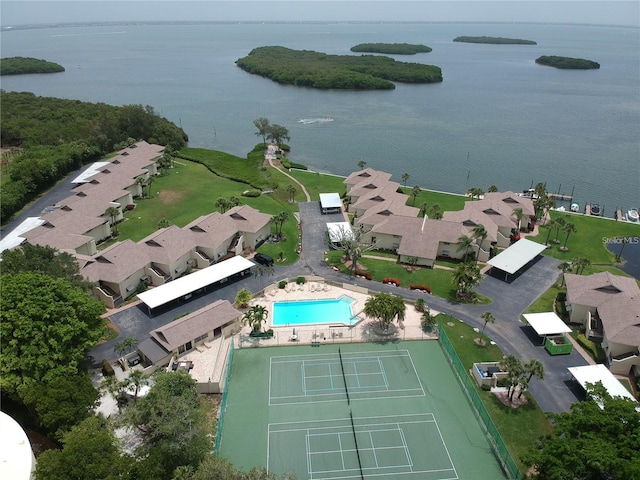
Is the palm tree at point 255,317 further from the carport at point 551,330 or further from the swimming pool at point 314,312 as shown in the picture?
the carport at point 551,330

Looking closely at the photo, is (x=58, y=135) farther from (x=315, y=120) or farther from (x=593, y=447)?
(x=593, y=447)

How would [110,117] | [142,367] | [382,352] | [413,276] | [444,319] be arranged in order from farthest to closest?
[110,117] < [413,276] < [444,319] < [382,352] < [142,367]


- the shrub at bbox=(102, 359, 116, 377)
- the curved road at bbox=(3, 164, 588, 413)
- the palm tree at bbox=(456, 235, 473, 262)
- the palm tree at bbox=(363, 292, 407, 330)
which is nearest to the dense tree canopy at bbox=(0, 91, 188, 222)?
the curved road at bbox=(3, 164, 588, 413)

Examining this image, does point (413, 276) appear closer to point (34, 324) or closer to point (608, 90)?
point (34, 324)

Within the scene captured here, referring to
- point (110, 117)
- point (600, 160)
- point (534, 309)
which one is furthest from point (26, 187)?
point (600, 160)

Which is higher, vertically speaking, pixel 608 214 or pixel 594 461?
pixel 594 461

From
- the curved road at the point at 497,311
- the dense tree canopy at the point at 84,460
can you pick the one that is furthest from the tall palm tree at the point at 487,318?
the dense tree canopy at the point at 84,460
